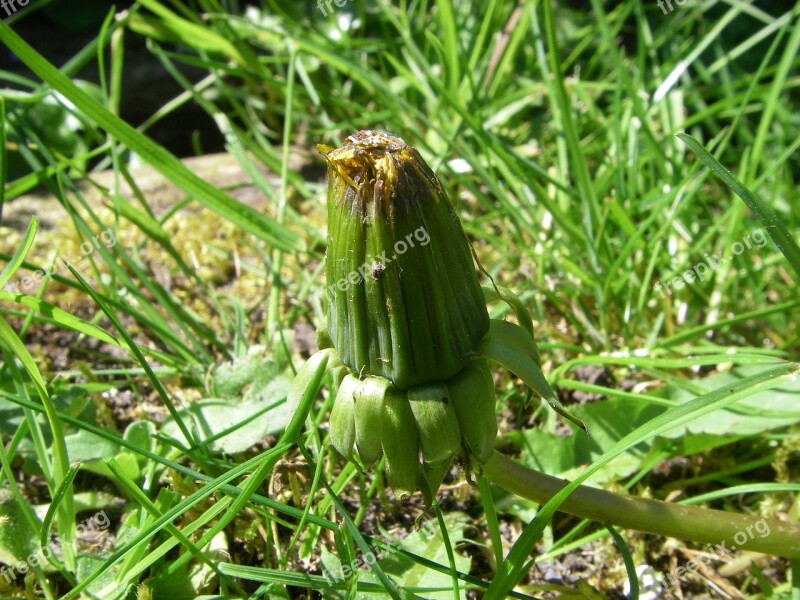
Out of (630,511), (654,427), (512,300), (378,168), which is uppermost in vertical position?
(378,168)

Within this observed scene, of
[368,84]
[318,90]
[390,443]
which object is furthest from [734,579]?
[318,90]

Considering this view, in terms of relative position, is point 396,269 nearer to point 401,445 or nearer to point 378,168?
point 378,168

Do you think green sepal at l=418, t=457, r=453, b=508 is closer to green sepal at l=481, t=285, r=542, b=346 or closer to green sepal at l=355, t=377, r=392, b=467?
green sepal at l=355, t=377, r=392, b=467

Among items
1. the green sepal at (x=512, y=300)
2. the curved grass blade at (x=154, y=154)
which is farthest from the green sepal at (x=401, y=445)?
the curved grass blade at (x=154, y=154)

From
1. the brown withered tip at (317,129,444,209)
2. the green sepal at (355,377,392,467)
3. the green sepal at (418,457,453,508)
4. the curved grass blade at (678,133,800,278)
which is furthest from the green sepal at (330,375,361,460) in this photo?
the curved grass blade at (678,133,800,278)

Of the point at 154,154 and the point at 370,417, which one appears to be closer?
the point at 370,417

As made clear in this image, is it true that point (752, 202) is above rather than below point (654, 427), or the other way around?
above

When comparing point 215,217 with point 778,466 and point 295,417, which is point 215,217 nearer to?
point 295,417

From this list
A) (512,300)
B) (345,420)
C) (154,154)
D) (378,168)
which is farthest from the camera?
(154,154)

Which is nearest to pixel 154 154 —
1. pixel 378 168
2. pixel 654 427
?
pixel 378 168
